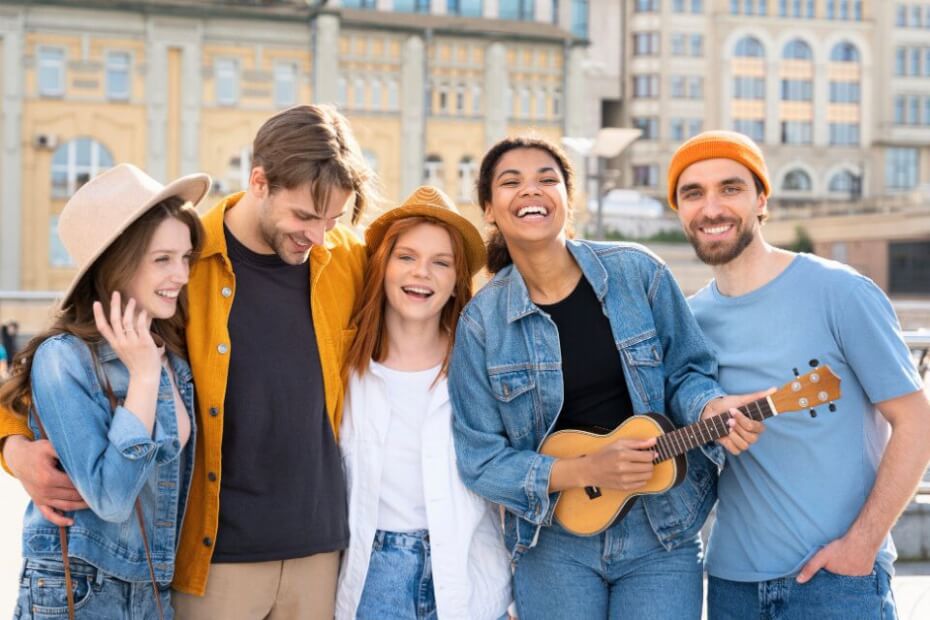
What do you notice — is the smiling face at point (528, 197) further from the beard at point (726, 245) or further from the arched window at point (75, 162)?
the arched window at point (75, 162)

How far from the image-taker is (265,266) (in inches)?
143

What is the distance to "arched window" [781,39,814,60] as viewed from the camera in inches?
2712

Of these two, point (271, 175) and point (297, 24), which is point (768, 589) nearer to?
point (271, 175)

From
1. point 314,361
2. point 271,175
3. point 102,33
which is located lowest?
point 314,361

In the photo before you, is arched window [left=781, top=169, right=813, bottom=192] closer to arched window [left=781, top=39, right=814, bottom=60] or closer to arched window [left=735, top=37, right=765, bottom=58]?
arched window [left=781, top=39, right=814, bottom=60]

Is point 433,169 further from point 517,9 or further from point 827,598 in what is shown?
point 827,598

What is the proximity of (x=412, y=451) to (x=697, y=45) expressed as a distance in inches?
2655

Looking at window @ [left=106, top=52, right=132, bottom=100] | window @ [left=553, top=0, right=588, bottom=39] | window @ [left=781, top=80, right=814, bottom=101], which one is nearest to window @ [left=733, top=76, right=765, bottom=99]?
window @ [left=781, top=80, right=814, bottom=101]

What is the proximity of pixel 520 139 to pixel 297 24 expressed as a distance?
3727 cm

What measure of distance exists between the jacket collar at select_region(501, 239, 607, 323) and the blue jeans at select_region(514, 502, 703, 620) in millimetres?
745

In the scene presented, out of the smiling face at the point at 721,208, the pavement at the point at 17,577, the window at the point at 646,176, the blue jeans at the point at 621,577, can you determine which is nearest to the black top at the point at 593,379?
the blue jeans at the point at 621,577

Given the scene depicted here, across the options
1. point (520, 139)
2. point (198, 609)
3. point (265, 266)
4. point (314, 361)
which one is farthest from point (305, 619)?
point (520, 139)

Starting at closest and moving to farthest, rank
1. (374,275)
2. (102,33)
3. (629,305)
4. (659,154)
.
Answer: (629,305)
(374,275)
(102,33)
(659,154)

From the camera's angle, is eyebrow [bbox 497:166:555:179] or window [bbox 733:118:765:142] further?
window [bbox 733:118:765:142]
